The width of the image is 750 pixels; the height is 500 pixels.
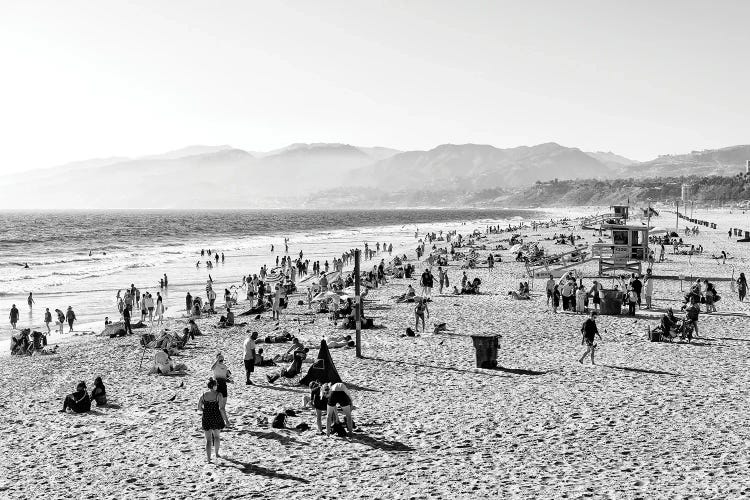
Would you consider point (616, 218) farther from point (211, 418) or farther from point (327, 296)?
point (211, 418)

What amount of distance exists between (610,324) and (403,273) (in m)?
19.4

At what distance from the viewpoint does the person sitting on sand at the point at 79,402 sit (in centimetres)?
1373

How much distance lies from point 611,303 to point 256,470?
1613 centimetres

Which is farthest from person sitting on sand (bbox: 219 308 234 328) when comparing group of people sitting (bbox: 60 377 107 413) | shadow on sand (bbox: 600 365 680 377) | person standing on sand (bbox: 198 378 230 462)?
person standing on sand (bbox: 198 378 230 462)

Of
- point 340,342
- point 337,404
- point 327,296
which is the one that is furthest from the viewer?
point 327,296

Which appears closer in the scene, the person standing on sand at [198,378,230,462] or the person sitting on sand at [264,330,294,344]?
the person standing on sand at [198,378,230,462]

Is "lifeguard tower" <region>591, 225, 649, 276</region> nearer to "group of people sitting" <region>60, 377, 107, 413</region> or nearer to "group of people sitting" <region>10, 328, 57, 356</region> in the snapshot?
"group of people sitting" <region>10, 328, 57, 356</region>

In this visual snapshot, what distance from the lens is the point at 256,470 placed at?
10.2 m

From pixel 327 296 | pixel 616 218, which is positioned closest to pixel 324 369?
pixel 327 296

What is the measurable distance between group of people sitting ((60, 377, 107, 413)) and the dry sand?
319 millimetres

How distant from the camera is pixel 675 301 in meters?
25.9

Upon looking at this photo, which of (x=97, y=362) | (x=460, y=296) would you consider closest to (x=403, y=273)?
(x=460, y=296)

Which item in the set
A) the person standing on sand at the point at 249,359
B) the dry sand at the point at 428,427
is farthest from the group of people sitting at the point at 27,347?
the person standing on sand at the point at 249,359

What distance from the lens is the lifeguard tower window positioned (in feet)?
109
